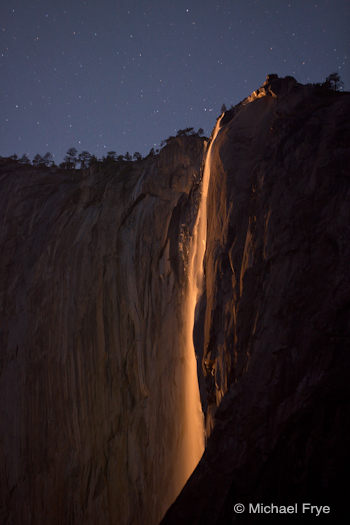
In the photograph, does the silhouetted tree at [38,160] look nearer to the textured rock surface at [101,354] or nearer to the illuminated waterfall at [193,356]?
the textured rock surface at [101,354]

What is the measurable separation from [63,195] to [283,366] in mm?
13729

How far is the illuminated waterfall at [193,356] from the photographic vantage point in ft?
27.3

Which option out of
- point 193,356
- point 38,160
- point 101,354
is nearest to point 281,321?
point 193,356

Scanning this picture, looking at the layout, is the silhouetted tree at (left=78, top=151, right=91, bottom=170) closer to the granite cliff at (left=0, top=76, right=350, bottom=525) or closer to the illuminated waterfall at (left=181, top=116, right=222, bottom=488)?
the granite cliff at (left=0, top=76, right=350, bottom=525)

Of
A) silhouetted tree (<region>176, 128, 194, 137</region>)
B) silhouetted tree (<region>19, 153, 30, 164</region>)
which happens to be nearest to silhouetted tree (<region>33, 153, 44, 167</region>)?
silhouetted tree (<region>19, 153, 30, 164</region>)

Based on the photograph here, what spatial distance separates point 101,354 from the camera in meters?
12.0

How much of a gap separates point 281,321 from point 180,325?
5177mm

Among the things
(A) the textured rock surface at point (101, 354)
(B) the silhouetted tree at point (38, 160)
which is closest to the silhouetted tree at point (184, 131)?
(A) the textured rock surface at point (101, 354)

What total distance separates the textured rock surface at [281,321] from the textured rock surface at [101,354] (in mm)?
4185

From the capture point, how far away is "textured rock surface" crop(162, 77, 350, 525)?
4.45 m

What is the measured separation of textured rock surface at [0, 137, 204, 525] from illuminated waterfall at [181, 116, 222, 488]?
15.9 inches

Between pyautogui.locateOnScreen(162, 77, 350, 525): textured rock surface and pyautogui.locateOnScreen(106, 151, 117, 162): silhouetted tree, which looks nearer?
pyautogui.locateOnScreen(162, 77, 350, 525): textured rock surface

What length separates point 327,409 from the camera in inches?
175

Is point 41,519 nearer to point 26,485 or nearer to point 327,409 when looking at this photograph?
point 26,485
